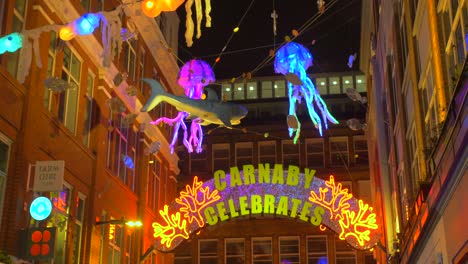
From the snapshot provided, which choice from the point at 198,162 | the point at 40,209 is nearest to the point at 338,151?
the point at 198,162

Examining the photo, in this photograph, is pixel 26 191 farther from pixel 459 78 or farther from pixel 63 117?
pixel 459 78

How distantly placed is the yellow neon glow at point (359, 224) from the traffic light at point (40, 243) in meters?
10.8

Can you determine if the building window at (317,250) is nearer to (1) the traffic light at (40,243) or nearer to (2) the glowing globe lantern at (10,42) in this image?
(1) the traffic light at (40,243)

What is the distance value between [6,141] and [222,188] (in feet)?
Answer: 31.1

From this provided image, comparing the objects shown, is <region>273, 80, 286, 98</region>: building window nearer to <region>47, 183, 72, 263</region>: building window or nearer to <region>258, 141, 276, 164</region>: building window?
<region>258, 141, 276, 164</region>: building window

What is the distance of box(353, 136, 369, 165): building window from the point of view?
45.9 meters

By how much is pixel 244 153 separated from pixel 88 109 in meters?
26.3

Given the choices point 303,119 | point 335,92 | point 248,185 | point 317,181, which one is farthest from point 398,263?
point 335,92

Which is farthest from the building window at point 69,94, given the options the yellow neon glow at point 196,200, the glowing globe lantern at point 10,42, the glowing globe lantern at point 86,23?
the glowing globe lantern at point 10,42

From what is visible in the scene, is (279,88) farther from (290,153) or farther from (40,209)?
(40,209)

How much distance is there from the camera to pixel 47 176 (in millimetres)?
16891

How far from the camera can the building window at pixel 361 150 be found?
45.9m

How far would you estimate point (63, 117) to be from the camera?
20.2 meters

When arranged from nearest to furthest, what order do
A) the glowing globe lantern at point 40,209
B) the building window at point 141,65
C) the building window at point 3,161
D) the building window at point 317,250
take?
1. the glowing globe lantern at point 40,209
2. the building window at point 3,161
3. the building window at point 141,65
4. the building window at point 317,250
